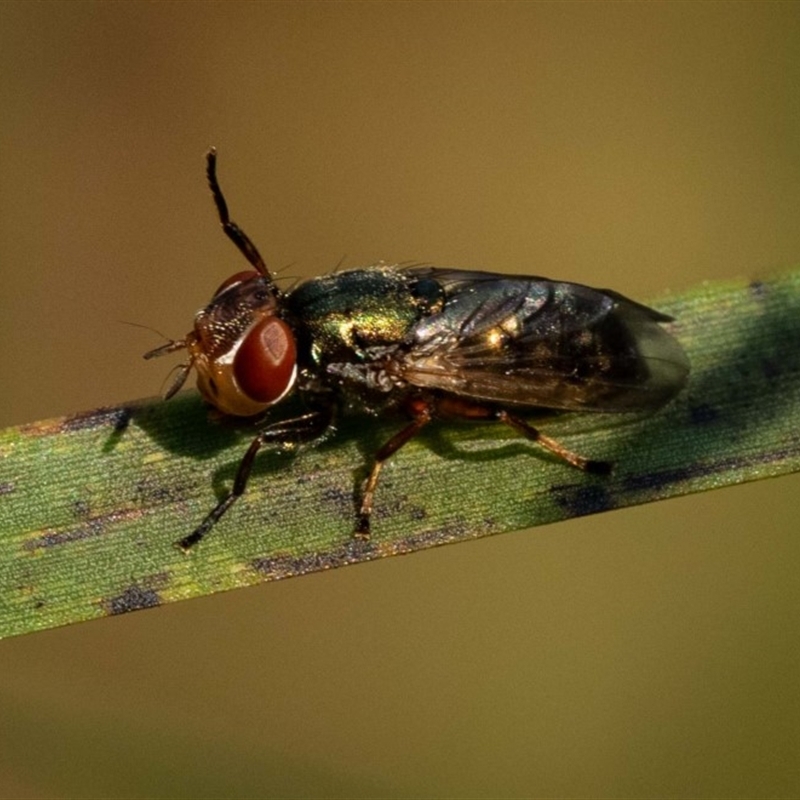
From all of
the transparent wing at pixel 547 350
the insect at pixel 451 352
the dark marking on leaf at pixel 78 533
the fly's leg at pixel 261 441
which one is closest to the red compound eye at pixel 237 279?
the insect at pixel 451 352

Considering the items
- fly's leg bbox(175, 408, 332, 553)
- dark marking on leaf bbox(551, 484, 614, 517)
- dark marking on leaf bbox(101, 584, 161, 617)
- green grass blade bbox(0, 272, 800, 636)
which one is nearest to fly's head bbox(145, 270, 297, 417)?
fly's leg bbox(175, 408, 332, 553)

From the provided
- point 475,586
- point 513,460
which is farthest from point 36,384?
point 513,460

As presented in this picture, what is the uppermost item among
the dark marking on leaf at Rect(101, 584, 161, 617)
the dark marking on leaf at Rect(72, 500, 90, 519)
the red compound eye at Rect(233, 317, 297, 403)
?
the red compound eye at Rect(233, 317, 297, 403)

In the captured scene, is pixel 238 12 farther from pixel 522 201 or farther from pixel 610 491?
pixel 610 491

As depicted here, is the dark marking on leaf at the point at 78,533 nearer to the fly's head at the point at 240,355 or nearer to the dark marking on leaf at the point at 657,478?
the fly's head at the point at 240,355

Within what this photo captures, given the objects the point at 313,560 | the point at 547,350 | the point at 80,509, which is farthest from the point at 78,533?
the point at 547,350

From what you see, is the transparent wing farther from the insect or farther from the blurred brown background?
the blurred brown background
